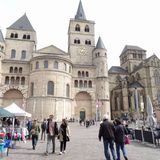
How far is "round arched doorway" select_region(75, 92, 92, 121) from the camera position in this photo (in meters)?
44.3

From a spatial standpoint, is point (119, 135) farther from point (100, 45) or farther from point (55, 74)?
point (100, 45)

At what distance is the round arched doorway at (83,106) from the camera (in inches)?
1745

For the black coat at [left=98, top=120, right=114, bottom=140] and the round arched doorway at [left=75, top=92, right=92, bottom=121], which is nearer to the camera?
the black coat at [left=98, top=120, right=114, bottom=140]

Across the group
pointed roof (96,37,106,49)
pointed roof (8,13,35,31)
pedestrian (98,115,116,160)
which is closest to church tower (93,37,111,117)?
pointed roof (96,37,106,49)

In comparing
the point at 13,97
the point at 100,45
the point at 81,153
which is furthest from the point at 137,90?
the point at 81,153

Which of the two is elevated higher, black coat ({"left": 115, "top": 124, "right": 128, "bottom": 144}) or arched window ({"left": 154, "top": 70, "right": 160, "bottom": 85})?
arched window ({"left": 154, "top": 70, "right": 160, "bottom": 85})

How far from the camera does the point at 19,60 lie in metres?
43.9

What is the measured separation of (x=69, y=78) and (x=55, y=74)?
14.8ft

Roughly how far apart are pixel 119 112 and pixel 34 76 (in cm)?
2831

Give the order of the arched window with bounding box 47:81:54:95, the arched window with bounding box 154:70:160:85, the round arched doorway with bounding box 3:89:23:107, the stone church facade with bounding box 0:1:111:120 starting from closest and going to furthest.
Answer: the stone church facade with bounding box 0:1:111:120 → the arched window with bounding box 47:81:54:95 → the round arched doorway with bounding box 3:89:23:107 → the arched window with bounding box 154:70:160:85

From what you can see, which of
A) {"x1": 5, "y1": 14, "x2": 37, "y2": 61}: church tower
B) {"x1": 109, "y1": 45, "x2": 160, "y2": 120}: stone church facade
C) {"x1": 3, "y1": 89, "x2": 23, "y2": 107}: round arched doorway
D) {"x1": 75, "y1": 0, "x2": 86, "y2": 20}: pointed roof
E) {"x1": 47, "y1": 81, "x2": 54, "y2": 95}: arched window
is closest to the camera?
{"x1": 47, "y1": 81, "x2": 54, "y2": 95}: arched window

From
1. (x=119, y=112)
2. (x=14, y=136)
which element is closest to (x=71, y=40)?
(x=119, y=112)

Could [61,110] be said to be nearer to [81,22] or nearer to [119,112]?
[119,112]

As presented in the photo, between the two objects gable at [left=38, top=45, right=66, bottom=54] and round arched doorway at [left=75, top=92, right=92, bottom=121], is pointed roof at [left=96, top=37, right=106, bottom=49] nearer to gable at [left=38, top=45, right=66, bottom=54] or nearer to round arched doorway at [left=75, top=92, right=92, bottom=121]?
gable at [left=38, top=45, right=66, bottom=54]
